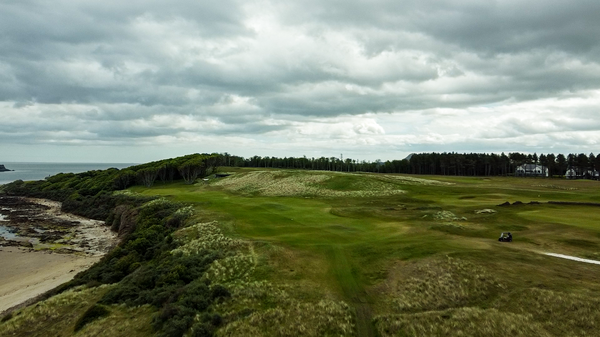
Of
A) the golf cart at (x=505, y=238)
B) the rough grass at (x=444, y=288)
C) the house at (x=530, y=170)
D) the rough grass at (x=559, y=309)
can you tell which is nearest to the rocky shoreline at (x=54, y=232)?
the rough grass at (x=444, y=288)

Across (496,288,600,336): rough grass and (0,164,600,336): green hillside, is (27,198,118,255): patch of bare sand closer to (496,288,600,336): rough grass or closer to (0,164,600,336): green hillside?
(0,164,600,336): green hillside

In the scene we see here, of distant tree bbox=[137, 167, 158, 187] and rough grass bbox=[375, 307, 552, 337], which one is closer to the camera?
rough grass bbox=[375, 307, 552, 337]

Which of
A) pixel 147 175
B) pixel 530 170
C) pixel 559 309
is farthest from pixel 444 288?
pixel 530 170

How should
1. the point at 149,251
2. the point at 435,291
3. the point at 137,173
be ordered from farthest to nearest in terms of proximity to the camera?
the point at 137,173
the point at 149,251
the point at 435,291

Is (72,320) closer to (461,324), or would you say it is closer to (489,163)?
(461,324)

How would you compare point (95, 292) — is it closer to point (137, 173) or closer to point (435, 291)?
point (435, 291)

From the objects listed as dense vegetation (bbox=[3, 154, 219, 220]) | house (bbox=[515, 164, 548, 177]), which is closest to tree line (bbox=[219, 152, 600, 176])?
house (bbox=[515, 164, 548, 177])

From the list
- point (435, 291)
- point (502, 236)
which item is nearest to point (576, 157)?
point (502, 236)
